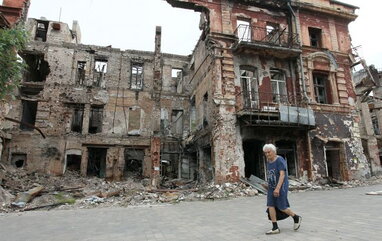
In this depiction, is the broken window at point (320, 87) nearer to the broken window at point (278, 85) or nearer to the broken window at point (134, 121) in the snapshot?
the broken window at point (278, 85)

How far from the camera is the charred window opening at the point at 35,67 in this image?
2025 cm

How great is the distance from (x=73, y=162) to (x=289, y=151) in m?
15.5

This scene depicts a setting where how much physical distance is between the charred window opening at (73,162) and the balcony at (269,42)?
14.1 meters

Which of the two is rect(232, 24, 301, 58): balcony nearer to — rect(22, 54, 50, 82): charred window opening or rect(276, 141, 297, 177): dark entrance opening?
rect(276, 141, 297, 177): dark entrance opening

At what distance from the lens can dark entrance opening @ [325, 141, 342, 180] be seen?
15.0 metres

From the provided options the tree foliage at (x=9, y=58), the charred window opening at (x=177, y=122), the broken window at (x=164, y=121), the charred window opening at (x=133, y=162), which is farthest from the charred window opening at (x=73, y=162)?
the tree foliage at (x=9, y=58)

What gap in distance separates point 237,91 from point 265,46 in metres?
2.94

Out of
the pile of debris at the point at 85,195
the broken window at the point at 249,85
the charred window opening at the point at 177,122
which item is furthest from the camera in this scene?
the charred window opening at the point at 177,122

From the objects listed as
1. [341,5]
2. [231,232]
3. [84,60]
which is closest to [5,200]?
[231,232]

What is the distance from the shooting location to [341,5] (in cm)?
1736

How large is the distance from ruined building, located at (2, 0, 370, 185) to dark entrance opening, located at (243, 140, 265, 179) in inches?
2.7

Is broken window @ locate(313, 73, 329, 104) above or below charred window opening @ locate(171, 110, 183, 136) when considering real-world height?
above

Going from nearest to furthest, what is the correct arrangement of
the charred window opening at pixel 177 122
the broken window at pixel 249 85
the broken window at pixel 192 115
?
the broken window at pixel 249 85 → the broken window at pixel 192 115 → the charred window opening at pixel 177 122

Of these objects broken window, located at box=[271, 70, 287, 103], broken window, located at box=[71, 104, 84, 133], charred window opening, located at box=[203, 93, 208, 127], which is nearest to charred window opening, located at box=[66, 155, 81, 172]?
broken window, located at box=[71, 104, 84, 133]
